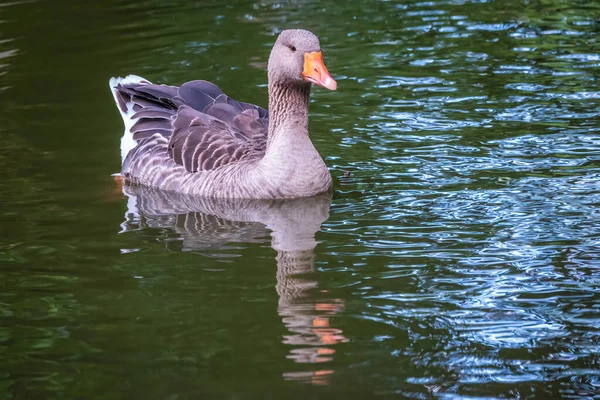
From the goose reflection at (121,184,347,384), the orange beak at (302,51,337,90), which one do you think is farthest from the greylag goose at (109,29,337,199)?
the goose reflection at (121,184,347,384)

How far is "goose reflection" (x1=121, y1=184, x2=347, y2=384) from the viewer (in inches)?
262

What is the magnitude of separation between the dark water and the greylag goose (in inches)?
9.6

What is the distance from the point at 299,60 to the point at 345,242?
1950mm

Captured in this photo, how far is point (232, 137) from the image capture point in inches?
403

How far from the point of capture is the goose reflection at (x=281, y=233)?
664cm

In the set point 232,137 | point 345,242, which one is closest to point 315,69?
point 232,137

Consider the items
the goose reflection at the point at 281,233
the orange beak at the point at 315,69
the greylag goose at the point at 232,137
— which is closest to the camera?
the goose reflection at the point at 281,233

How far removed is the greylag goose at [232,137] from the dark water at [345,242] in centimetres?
24

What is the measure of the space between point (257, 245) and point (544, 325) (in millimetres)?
2846

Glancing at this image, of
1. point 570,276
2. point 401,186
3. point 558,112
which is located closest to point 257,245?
point 401,186

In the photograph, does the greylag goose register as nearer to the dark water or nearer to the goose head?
the goose head

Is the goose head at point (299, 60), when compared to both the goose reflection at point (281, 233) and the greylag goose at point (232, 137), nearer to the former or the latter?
the greylag goose at point (232, 137)

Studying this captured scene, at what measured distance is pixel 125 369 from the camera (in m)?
6.35

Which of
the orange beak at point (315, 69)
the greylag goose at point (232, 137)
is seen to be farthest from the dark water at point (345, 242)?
the orange beak at point (315, 69)
